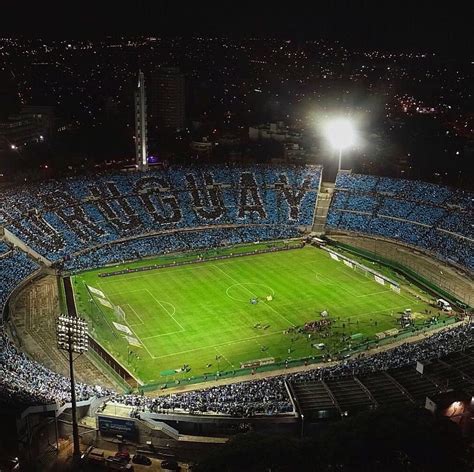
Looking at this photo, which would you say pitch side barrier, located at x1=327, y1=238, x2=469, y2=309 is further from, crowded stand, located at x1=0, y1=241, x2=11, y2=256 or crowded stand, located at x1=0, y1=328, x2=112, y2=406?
crowded stand, located at x1=0, y1=241, x2=11, y2=256

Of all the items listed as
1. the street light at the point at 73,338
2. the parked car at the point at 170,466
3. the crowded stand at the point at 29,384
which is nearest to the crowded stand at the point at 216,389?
the crowded stand at the point at 29,384

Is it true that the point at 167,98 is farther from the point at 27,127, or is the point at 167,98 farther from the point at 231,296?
the point at 231,296

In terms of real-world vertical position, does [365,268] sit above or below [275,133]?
below

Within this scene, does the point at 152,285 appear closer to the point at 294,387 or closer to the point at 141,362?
the point at 141,362

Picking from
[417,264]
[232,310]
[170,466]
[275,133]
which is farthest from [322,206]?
[170,466]

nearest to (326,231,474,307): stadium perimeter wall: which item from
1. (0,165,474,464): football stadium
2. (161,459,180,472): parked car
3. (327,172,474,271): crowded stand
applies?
(0,165,474,464): football stadium
